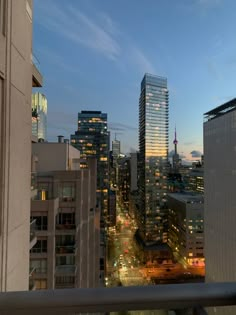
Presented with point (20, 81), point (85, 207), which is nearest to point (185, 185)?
point (85, 207)

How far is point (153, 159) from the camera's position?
235 feet

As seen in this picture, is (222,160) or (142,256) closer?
(222,160)

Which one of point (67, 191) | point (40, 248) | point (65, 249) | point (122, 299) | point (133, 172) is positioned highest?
point (122, 299)

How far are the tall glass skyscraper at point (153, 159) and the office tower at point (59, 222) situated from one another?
43465 mm

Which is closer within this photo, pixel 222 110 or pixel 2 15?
pixel 2 15

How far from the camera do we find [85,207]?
14180 mm

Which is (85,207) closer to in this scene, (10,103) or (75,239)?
(75,239)

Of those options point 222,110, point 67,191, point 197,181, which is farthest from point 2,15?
point 197,181

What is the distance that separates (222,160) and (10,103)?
105 ft

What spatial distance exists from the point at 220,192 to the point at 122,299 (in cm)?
3304

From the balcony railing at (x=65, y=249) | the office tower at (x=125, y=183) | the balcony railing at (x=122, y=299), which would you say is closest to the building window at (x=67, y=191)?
the balcony railing at (x=65, y=249)

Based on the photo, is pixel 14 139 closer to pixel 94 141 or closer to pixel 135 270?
pixel 135 270

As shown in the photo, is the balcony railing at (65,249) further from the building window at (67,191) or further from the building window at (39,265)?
the building window at (67,191)

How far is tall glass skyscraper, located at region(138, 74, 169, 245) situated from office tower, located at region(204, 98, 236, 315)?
76.9ft
